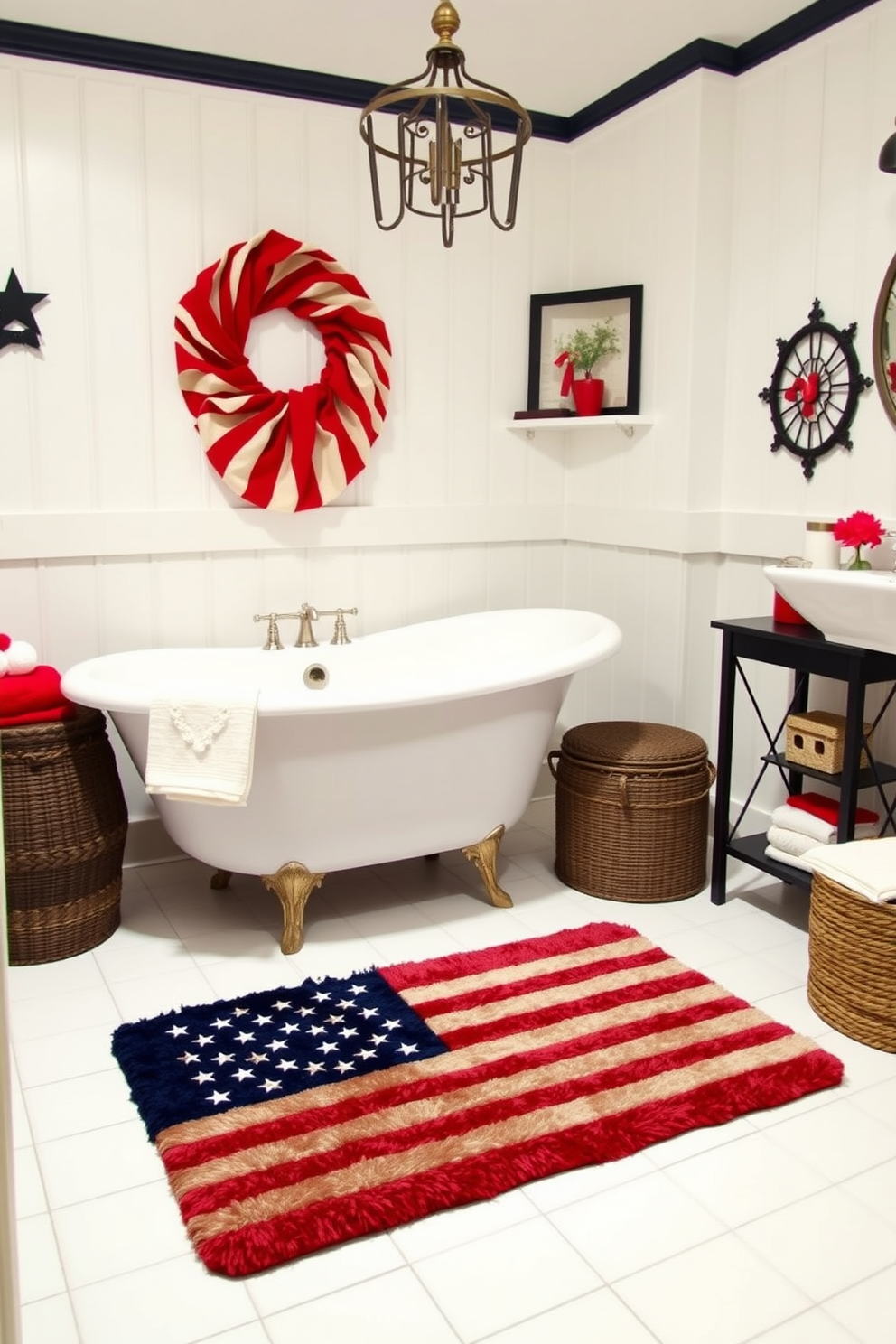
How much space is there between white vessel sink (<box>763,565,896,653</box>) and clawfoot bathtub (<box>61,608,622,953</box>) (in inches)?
19.9

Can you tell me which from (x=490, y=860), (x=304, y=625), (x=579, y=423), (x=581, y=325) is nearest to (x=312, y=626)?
(x=304, y=625)

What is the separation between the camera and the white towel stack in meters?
2.78

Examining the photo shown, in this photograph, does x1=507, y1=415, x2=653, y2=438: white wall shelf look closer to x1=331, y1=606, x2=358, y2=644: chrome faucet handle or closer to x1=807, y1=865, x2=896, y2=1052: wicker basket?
x1=331, y1=606, x2=358, y2=644: chrome faucet handle

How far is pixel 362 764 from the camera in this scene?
2.75m

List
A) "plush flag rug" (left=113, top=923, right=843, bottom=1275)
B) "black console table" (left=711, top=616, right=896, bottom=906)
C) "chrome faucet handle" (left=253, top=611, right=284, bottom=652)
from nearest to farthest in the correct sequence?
"plush flag rug" (left=113, top=923, right=843, bottom=1275), "black console table" (left=711, top=616, right=896, bottom=906), "chrome faucet handle" (left=253, top=611, right=284, bottom=652)

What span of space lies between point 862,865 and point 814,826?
46cm

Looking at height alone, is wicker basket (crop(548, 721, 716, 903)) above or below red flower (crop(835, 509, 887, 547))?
below

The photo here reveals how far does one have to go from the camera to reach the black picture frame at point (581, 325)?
3526mm

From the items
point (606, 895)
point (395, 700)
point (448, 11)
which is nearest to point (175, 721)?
point (395, 700)

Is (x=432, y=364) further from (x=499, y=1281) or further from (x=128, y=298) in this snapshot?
(x=499, y=1281)

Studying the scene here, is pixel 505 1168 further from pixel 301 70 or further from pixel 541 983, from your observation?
pixel 301 70

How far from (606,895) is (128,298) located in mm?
2175

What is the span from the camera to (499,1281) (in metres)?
1.72

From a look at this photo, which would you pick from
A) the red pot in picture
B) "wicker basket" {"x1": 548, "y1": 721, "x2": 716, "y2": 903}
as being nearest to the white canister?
"wicker basket" {"x1": 548, "y1": 721, "x2": 716, "y2": 903}
